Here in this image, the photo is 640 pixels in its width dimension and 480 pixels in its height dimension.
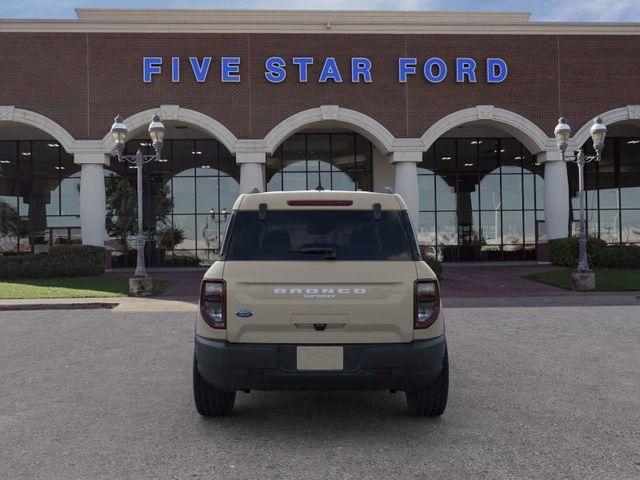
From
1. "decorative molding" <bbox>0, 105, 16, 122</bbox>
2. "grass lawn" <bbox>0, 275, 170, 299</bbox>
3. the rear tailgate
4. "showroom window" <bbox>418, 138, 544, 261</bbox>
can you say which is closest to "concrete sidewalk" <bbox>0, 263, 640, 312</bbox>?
"grass lawn" <bbox>0, 275, 170, 299</bbox>

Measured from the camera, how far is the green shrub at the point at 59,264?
63.9ft

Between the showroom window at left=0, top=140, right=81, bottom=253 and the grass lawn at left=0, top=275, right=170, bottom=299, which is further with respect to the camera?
the showroom window at left=0, top=140, right=81, bottom=253

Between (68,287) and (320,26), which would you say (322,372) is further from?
(320,26)

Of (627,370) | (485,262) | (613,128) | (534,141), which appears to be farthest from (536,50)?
(627,370)

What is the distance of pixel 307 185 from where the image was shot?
28625 mm

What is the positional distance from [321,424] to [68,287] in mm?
14651

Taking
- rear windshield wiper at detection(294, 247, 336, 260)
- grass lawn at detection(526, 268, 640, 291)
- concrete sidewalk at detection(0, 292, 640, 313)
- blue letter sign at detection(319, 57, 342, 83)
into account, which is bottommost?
concrete sidewalk at detection(0, 292, 640, 313)

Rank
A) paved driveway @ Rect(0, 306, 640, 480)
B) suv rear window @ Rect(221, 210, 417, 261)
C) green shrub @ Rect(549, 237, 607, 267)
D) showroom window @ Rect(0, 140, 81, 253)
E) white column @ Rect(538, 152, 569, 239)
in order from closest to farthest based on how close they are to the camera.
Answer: paved driveway @ Rect(0, 306, 640, 480)
suv rear window @ Rect(221, 210, 417, 261)
green shrub @ Rect(549, 237, 607, 267)
white column @ Rect(538, 152, 569, 239)
showroom window @ Rect(0, 140, 81, 253)

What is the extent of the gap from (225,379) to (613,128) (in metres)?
30.9

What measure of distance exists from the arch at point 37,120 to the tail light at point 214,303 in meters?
21.0

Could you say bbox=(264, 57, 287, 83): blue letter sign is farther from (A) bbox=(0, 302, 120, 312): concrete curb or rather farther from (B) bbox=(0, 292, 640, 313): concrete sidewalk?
(A) bbox=(0, 302, 120, 312): concrete curb

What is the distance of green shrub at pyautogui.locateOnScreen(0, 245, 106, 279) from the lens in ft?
63.9

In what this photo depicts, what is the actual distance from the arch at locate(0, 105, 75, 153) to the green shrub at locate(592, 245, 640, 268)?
21.7 m

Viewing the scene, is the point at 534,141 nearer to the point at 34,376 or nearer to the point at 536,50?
the point at 536,50
